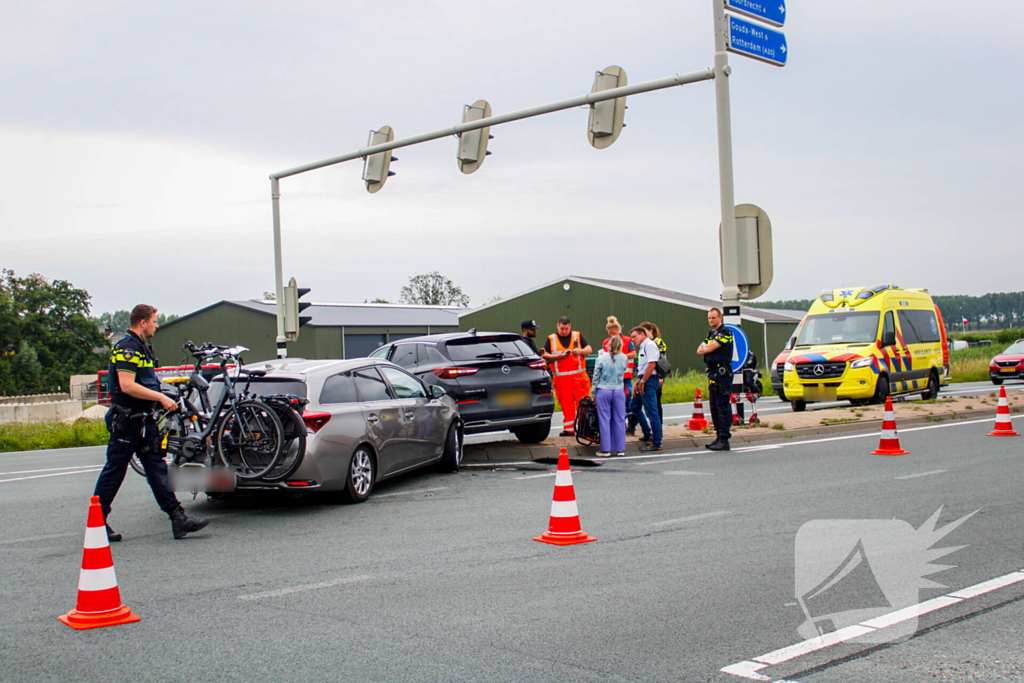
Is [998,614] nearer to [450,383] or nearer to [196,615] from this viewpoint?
[196,615]

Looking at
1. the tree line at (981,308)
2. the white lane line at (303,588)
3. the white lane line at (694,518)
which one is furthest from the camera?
the tree line at (981,308)

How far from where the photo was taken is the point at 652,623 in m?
4.82

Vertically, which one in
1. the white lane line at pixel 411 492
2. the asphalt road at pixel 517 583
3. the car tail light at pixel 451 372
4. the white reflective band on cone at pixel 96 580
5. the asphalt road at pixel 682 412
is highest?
the car tail light at pixel 451 372

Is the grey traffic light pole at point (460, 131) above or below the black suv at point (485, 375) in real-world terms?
above

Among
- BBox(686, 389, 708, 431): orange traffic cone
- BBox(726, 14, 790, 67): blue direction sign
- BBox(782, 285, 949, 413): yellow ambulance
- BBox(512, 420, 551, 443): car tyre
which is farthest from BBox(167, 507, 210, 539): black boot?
BBox(782, 285, 949, 413): yellow ambulance

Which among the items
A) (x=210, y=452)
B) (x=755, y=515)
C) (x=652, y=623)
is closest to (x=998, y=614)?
(x=652, y=623)

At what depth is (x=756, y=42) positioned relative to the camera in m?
13.3

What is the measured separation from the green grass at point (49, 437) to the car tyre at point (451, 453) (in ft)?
32.2

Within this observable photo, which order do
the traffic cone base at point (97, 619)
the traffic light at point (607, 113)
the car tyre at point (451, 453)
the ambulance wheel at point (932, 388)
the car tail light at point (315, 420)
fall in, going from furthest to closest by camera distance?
the ambulance wheel at point (932, 388)
the traffic light at point (607, 113)
the car tyre at point (451, 453)
the car tail light at point (315, 420)
the traffic cone base at point (97, 619)

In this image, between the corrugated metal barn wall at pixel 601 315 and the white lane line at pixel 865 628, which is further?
the corrugated metal barn wall at pixel 601 315

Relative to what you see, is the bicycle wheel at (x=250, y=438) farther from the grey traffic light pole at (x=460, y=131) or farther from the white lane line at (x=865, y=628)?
the grey traffic light pole at (x=460, y=131)

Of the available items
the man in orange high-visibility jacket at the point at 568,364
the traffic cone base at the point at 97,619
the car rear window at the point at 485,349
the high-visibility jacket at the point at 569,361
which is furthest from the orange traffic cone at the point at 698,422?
the traffic cone base at the point at 97,619

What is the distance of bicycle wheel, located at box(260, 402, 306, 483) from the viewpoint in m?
8.08

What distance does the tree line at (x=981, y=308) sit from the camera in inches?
4569
